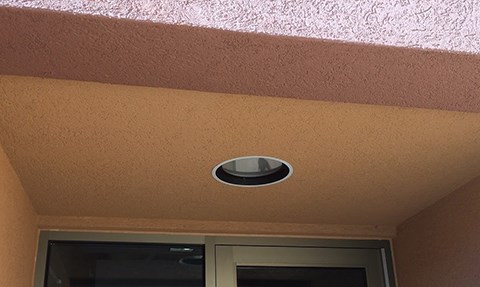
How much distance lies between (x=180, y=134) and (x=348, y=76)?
693mm

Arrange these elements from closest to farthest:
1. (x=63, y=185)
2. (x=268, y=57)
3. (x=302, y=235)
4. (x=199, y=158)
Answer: (x=268, y=57) < (x=199, y=158) < (x=63, y=185) < (x=302, y=235)

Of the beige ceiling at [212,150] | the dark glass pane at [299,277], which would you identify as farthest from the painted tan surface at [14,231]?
the dark glass pane at [299,277]

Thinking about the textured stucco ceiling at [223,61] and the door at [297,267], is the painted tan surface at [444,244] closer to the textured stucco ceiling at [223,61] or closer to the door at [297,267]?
the door at [297,267]

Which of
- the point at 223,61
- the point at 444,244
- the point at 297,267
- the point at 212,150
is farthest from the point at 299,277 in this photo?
the point at 223,61

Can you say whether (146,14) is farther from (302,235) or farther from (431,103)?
(302,235)

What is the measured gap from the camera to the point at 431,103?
79.0 inches

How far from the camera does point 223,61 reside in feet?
5.66

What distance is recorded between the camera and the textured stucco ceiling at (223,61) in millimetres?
1595

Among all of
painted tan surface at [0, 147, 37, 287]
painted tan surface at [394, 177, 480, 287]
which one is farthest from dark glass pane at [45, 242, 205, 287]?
painted tan surface at [394, 177, 480, 287]

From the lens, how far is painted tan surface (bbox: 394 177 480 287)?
9.15 feet

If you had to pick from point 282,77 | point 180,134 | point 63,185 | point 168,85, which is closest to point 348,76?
point 282,77

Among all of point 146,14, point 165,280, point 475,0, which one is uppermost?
point 475,0

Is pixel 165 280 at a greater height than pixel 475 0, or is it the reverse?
pixel 475 0

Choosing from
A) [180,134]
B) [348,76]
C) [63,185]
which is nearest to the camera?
[348,76]
